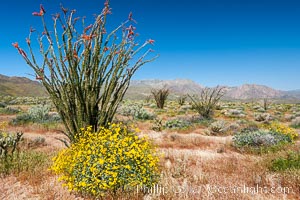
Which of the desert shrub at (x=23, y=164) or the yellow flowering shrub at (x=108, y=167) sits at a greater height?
the yellow flowering shrub at (x=108, y=167)

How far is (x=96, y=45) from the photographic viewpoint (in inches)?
234

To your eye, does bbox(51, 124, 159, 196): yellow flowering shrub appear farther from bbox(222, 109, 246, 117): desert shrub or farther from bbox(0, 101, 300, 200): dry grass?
bbox(222, 109, 246, 117): desert shrub

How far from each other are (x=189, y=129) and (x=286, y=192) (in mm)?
9229

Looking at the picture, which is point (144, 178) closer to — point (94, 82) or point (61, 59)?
point (94, 82)

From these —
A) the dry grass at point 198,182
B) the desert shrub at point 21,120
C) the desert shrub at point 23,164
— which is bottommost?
the dry grass at point 198,182

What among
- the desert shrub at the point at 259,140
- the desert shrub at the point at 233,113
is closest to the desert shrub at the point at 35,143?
the desert shrub at the point at 259,140

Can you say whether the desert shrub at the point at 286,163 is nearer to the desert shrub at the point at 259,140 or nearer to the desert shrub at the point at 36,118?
the desert shrub at the point at 259,140

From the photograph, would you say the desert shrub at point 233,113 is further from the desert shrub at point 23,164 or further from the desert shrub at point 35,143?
the desert shrub at point 23,164

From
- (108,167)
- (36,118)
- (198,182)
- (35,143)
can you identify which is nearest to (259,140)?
(198,182)

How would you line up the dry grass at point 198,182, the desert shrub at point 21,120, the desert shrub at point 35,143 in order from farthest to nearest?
the desert shrub at point 21,120, the desert shrub at point 35,143, the dry grass at point 198,182

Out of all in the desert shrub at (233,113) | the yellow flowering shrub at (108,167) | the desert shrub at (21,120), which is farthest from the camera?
the desert shrub at (233,113)

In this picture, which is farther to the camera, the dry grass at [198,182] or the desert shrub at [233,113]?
the desert shrub at [233,113]

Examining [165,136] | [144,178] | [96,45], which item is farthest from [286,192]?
[165,136]

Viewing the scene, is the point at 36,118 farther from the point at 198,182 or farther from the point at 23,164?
the point at 198,182
